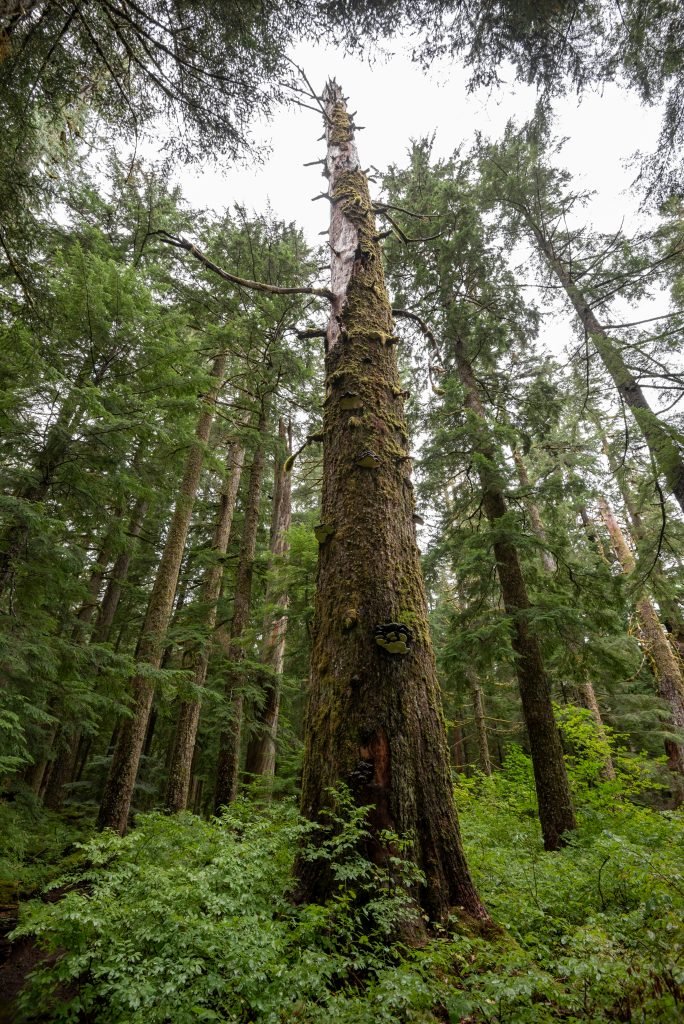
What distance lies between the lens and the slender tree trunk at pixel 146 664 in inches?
311

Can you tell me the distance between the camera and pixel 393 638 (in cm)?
332

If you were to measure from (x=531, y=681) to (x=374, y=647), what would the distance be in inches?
Answer: 212

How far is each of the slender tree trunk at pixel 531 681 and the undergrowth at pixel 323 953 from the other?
161 inches

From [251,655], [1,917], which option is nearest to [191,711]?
[251,655]

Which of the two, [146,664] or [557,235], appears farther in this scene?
[557,235]

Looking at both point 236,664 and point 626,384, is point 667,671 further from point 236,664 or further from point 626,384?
point 236,664

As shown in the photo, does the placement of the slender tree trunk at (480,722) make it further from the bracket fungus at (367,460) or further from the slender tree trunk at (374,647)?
the bracket fungus at (367,460)

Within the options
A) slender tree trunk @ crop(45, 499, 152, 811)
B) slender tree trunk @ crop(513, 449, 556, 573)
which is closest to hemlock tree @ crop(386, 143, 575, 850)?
slender tree trunk @ crop(513, 449, 556, 573)

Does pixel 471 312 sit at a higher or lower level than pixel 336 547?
higher

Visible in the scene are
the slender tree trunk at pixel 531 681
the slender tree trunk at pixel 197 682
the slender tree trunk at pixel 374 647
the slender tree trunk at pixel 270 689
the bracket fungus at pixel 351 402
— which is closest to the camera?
the slender tree trunk at pixel 374 647

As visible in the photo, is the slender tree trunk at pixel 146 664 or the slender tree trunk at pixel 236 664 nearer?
Result: the slender tree trunk at pixel 146 664

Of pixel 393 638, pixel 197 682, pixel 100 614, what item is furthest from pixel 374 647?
pixel 100 614

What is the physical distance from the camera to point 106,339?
722 cm

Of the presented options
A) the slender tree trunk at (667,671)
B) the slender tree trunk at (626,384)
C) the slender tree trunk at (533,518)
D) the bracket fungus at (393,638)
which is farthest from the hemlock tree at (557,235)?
the bracket fungus at (393,638)
